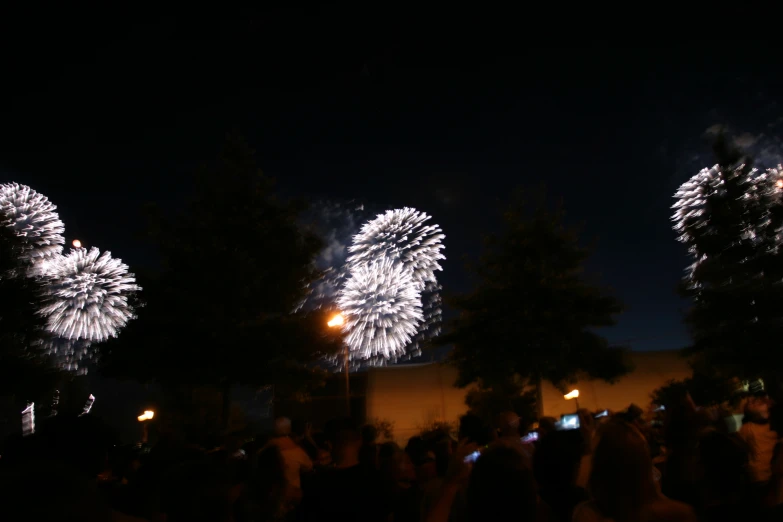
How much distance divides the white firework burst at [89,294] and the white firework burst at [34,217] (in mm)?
1245

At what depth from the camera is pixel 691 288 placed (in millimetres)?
22750

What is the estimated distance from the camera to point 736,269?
2164 centimetres

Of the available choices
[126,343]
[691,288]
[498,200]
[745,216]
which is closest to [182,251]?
[126,343]

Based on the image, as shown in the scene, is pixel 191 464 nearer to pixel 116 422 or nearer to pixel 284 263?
pixel 284 263

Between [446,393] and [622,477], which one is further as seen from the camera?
[446,393]

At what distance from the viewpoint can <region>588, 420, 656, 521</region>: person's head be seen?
2.98 metres

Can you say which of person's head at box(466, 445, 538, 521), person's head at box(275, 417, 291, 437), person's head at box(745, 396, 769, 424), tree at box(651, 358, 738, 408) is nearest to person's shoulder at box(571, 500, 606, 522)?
person's head at box(466, 445, 538, 521)

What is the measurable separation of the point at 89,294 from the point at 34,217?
14.1 feet

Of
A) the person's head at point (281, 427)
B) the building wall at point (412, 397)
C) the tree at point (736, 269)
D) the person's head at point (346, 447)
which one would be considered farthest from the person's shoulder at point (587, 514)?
the building wall at point (412, 397)

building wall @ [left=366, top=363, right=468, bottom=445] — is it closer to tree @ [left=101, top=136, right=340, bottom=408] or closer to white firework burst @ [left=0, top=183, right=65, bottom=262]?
tree @ [left=101, top=136, right=340, bottom=408]

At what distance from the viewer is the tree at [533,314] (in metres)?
20.4

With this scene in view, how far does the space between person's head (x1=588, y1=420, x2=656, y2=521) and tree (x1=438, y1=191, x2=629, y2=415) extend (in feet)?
56.7

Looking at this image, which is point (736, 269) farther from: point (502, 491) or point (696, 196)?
point (502, 491)

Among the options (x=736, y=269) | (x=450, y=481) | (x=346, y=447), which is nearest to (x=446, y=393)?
(x=736, y=269)
